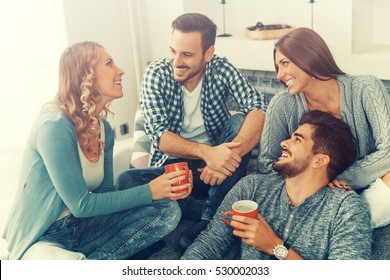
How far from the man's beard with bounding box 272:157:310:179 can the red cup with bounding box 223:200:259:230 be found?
0.40 ft

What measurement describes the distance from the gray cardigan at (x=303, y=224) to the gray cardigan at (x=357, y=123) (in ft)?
0.35

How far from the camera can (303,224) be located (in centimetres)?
129

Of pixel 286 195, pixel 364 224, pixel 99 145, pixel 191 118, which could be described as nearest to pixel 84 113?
pixel 99 145

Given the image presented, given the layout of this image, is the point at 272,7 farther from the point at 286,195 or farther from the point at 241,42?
the point at 286,195

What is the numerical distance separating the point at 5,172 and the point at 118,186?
0.33 meters

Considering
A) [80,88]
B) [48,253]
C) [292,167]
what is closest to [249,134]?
[292,167]

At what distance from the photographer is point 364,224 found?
1202 millimetres

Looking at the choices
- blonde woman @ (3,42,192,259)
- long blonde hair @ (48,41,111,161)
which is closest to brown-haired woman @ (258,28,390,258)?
blonde woman @ (3,42,192,259)

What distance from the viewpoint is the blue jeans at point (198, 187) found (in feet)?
4.95

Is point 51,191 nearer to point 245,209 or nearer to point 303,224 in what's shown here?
point 245,209

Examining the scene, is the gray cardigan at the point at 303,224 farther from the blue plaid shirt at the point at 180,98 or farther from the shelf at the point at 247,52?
the shelf at the point at 247,52

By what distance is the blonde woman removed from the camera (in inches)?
49.3

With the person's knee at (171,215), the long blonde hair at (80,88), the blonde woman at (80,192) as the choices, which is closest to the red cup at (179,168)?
the blonde woman at (80,192)

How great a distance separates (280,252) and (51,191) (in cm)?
59
